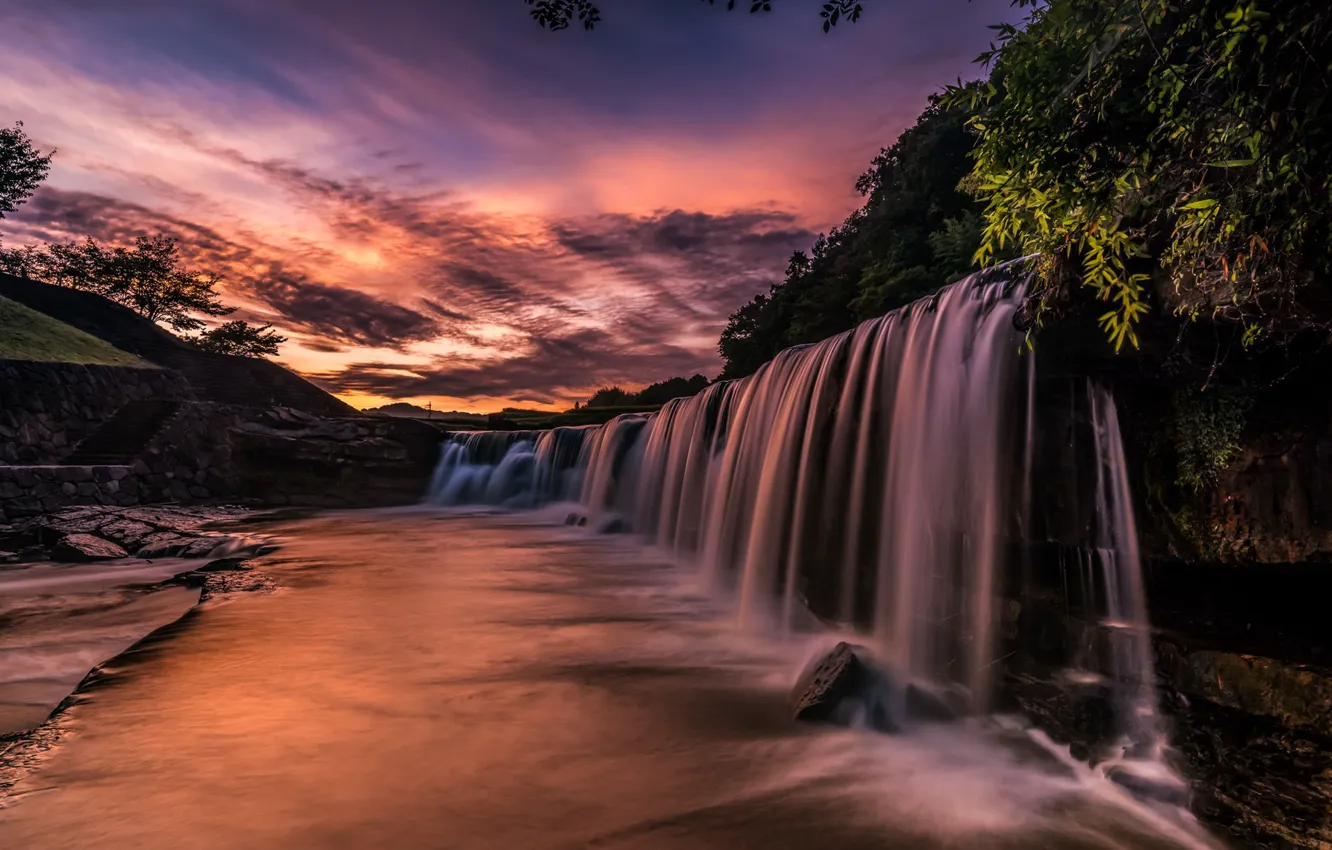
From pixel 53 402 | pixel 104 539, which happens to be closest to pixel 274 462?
pixel 53 402

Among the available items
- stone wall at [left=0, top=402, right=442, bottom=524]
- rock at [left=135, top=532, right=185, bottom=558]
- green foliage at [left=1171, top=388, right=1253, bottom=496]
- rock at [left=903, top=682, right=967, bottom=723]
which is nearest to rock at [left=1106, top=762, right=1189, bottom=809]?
rock at [left=903, top=682, right=967, bottom=723]

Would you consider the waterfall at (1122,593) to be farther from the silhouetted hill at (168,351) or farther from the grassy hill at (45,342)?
the silhouetted hill at (168,351)

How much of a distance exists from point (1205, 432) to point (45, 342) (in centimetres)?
4102

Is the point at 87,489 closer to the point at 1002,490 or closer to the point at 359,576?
the point at 359,576

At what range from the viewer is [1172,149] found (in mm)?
4395

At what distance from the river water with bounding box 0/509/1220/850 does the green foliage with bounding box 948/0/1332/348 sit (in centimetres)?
331

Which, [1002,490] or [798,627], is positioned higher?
[1002,490]

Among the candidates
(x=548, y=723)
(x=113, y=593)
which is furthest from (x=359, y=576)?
(x=548, y=723)

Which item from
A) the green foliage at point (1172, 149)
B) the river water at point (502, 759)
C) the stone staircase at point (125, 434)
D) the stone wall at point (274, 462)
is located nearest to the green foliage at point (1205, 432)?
the green foliage at point (1172, 149)

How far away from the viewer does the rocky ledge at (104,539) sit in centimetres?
1219

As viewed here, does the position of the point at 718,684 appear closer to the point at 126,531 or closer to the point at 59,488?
the point at 126,531

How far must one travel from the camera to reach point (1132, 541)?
508cm

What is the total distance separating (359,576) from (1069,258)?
11394 millimetres

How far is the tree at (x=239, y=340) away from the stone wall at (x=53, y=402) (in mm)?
23390
